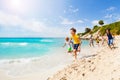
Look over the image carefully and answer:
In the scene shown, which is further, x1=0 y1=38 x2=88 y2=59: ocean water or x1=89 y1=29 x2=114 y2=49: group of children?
x1=0 y1=38 x2=88 y2=59: ocean water

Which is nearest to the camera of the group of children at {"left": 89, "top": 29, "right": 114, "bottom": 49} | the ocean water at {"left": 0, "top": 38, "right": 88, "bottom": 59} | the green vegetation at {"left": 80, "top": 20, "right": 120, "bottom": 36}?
the group of children at {"left": 89, "top": 29, "right": 114, "bottom": 49}

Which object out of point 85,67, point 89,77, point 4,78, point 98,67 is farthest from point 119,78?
point 4,78

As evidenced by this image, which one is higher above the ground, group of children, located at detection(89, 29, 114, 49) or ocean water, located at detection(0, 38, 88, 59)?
group of children, located at detection(89, 29, 114, 49)

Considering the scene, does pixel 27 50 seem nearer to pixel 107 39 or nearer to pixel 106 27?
pixel 107 39

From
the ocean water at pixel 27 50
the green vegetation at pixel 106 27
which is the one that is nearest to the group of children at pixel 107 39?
the ocean water at pixel 27 50

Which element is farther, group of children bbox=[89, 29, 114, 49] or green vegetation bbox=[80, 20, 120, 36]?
green vegetation bbox=[80, 20, 120, 36]

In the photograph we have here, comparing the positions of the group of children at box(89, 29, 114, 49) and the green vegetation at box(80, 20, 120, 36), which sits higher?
the green vegetation at box(80, 20, 120, 36)

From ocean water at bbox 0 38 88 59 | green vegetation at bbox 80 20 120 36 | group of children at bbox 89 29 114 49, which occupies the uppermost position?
green vegetation at bbox 80 20 120 36

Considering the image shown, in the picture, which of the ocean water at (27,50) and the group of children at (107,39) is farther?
the ocean water at (27,50)

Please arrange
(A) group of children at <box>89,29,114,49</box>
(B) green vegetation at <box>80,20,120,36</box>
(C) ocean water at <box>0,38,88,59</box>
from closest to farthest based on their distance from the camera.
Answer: (A) group of children at <box>89,29,114,49</box> → (C) ocean water at <box>0,38,88,59</box> → (B) green vegetation at <box>80,20,120,36</box>

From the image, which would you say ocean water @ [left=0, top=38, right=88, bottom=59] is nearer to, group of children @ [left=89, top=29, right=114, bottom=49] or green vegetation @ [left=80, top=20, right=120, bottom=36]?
group of children @ [left=89, top=29, right=114, bottom=49]

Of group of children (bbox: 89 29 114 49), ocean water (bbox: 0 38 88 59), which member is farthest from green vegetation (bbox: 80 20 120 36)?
group of children (bbox: 89 29 114 49)

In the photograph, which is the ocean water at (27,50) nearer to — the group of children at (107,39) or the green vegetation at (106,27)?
the group of children at (107,39)

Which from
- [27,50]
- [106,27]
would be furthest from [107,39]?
[106,27]
